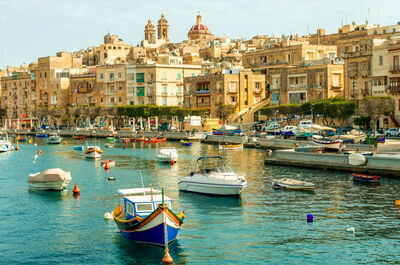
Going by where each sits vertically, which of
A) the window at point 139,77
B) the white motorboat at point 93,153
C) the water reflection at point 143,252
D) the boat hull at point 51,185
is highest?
the window at point 139,77

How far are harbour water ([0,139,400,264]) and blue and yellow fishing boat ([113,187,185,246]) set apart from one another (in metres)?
0.67

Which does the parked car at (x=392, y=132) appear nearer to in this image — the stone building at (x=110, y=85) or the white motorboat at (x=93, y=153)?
the white motorboat at (x=93, y=153)

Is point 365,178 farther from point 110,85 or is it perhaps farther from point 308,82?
point 110,85

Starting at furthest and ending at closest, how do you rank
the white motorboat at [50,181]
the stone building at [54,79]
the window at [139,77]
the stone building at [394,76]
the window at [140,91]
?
1. the stone building at [54,79]
2. the window at [140,91]
3. the window at [139,77]
4. the stone building at [394,76]
5. the white motorboat at [50,181]

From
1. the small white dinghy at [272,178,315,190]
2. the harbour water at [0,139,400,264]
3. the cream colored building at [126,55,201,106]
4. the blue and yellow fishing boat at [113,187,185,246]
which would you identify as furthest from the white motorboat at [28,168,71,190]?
the cream colored building at [126,55,201,106]

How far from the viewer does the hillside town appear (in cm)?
9925

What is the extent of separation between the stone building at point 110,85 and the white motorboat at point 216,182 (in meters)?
102

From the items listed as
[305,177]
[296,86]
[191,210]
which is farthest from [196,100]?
[191,210]

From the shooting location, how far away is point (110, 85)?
153375 millimetres

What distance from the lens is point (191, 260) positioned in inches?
1209

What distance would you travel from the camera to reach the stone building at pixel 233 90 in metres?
124

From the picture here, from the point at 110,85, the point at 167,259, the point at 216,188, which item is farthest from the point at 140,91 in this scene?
the point at 167,259

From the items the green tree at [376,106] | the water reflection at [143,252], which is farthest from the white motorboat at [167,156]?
the water reflection at [143,252]

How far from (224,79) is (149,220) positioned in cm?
9329
